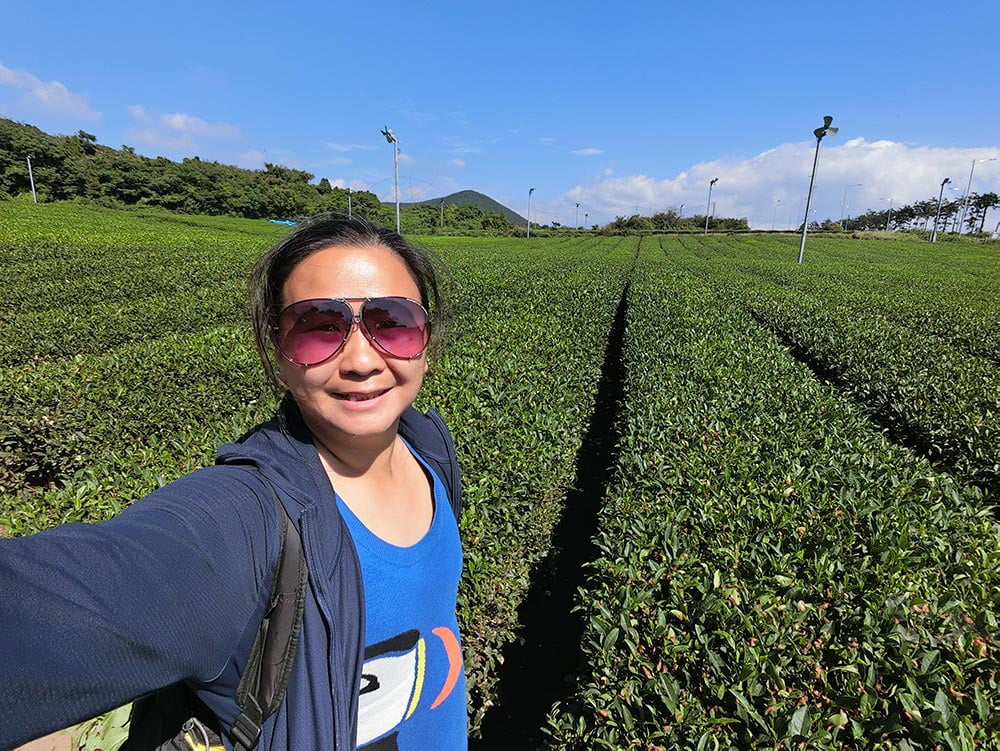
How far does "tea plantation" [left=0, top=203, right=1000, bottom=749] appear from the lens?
1.71 m

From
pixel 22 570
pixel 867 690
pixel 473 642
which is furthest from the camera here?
pixel 473 642

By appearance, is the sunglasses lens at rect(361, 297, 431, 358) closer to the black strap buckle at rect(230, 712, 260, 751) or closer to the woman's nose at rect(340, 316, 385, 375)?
the woman's nose at rect(340, 316, 385, 375)

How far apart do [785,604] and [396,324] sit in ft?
6.13

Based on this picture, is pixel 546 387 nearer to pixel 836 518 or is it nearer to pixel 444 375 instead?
pixel 444 375

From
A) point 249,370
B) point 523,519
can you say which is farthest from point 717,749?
point 249,370

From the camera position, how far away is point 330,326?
3.96 ft

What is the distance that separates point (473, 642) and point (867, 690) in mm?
2116

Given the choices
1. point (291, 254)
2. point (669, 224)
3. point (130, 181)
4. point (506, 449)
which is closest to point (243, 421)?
point (506, 449)

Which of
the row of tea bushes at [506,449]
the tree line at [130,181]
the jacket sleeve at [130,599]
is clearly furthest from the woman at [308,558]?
the tree line at [130,181]

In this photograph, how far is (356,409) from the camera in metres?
1.18

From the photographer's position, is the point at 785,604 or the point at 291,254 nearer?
the point at 291,254

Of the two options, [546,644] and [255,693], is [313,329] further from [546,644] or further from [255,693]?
[546,644]

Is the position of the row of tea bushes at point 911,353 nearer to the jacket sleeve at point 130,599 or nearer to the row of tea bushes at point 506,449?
the row of tea bushes at point 506,449

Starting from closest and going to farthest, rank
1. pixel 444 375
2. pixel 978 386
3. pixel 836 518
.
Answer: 1. pixel 836 518
2. pixel 444 375
3. pixel 978 386
